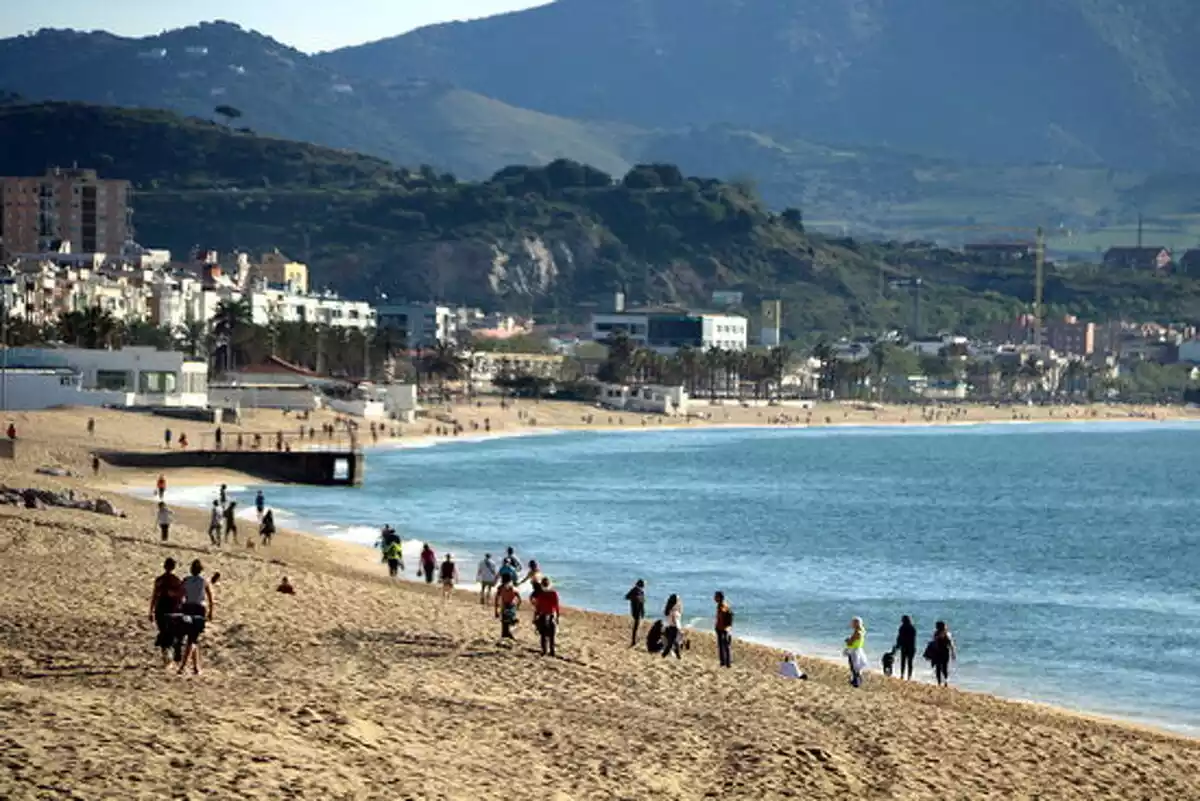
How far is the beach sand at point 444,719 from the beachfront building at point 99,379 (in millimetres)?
57862

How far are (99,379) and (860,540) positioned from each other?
40.9 metres

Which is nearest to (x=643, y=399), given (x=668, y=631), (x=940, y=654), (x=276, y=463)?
(x=276, y=463)

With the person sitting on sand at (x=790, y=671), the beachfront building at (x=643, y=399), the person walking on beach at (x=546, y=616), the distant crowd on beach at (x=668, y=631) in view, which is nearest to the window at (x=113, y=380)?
the distant crowd on beach at (x=668, y=631)

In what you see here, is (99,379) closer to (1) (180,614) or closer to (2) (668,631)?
(2) (668,631)

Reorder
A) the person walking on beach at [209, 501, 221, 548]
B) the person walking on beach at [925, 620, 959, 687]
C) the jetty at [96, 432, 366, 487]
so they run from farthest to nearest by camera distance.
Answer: the jetty at [96, 432, 366, 487]
the person walking on beach at [209, 501, 221, 548]
the person walking on beach at [925, 620, 959, 687]

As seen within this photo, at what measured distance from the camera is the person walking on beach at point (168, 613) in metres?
22.7

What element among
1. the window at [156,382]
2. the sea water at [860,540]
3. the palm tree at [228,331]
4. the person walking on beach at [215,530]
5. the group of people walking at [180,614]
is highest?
the palm tree at [228,331]

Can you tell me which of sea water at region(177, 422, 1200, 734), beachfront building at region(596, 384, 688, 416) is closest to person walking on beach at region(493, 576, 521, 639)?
sea water at region(177, 422, 1200, 734)

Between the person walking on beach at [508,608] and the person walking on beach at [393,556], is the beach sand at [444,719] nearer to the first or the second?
the person walking on beach at [508,608]

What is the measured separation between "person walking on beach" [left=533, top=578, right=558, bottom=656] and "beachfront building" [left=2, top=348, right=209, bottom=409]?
66357 millimetres

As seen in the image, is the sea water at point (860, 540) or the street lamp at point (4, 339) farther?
the street lamp at point (4, 339)

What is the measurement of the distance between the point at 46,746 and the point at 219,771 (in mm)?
1283

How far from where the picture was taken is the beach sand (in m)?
17.5

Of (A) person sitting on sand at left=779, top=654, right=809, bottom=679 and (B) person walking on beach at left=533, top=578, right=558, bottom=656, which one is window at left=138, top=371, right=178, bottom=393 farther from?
(B) person walking on beach at left=533, top=578, right=558, bottom=656
